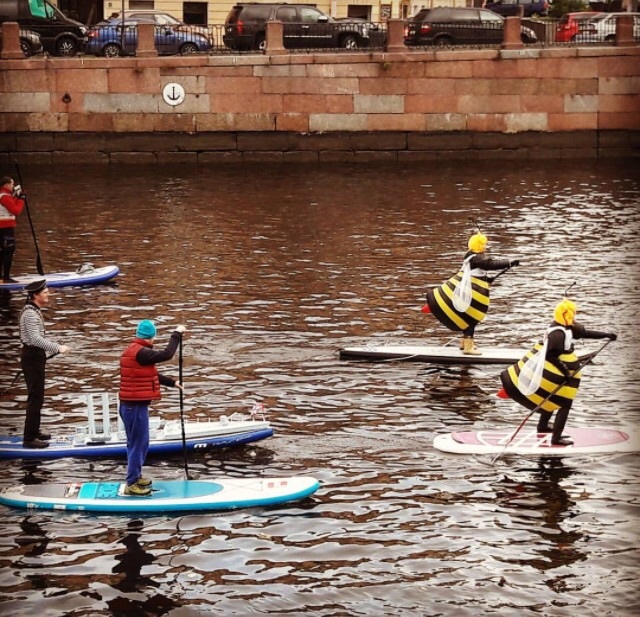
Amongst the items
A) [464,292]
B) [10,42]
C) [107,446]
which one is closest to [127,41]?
[10,42]

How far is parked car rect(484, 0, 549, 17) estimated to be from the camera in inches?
1969

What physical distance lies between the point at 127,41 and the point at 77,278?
1800 centimetres

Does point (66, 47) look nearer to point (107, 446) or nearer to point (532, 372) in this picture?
point (107, 446)

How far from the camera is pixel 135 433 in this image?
12430mm

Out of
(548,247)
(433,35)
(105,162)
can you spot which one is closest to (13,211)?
(548,247)

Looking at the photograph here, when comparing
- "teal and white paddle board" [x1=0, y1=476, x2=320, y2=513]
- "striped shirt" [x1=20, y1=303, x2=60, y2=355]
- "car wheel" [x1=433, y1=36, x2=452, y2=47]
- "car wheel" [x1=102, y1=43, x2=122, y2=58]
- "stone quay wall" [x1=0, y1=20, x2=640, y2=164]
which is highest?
"car wheel" [x1=433, y1=36, x2=452, y2=47]

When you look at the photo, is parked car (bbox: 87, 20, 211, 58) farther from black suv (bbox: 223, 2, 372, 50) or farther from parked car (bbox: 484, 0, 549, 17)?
parked car (bbox: 484, 0, 549, 17)

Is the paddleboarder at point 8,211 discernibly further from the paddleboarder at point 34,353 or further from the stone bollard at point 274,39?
the stone bollard at point 274,39

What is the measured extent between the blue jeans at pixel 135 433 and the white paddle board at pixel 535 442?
317 cm

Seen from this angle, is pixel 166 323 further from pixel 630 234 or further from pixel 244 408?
pixel 630 234

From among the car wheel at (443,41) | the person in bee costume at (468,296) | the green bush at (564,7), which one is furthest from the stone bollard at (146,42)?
the person in bee costume at (468,296)

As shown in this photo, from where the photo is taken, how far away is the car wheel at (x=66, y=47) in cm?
3866

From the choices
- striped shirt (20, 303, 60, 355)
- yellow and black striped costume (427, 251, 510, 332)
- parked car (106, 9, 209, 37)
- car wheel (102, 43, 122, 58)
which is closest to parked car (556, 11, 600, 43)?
parked car (106, 9, 209, 37)

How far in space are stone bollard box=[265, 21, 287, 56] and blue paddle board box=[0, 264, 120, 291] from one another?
16263 mm
